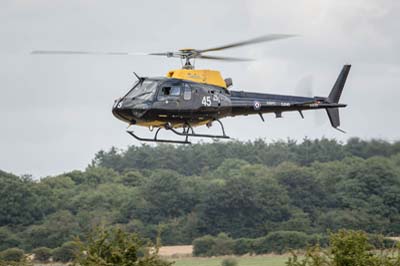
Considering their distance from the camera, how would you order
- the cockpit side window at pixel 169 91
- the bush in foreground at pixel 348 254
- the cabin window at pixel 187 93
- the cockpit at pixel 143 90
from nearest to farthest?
the bush in foreground at pixel 348 254
the cockpit at pixel 143 90
the cockpit side window at pixel 169 91
the cabin window at pixel 187 93

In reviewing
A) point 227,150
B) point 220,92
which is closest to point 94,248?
point 220,92

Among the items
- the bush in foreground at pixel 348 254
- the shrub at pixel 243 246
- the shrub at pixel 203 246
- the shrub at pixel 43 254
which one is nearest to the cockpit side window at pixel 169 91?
the bush in foreground at pixel 348 254

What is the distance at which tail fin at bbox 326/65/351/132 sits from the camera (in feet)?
120

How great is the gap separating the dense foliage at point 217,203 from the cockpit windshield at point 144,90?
1076 inches

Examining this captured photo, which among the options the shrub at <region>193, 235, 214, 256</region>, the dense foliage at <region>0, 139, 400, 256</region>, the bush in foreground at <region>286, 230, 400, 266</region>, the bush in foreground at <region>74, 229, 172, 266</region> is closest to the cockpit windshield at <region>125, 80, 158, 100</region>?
the bush in foreground at <region>74, 229, 172, 266</region>

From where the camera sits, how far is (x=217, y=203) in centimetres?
7125

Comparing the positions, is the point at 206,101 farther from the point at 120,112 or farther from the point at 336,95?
the point at 336,95

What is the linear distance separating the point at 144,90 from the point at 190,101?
4.08 feet

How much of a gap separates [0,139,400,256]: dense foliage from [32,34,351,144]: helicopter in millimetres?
24463

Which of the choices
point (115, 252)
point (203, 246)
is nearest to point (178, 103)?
point (115, 252)

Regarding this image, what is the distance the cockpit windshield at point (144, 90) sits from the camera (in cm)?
3291

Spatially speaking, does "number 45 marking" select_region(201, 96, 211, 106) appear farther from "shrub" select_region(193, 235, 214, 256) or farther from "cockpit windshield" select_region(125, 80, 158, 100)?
"shrub" select_region(193, 235, 214, 256)

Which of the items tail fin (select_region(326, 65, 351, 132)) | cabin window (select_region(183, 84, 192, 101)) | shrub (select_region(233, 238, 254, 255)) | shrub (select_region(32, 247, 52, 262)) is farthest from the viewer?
shrub (select_region(233, 238, 254, 255))

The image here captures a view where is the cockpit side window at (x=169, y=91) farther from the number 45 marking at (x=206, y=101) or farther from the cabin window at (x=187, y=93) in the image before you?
the number 45 marking at (x=206, y=101)
